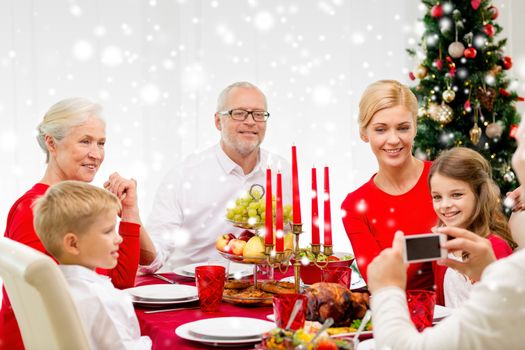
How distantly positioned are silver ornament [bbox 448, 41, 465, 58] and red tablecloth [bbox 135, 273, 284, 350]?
9.00ft

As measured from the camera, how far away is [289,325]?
1.48 meters

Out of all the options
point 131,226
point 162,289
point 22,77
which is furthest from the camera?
point 22,77

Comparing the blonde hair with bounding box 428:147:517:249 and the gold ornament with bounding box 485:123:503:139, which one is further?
the gold ornament with bounding box 485:123:503:139

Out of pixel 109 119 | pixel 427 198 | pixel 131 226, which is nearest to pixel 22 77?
pixel 109 119

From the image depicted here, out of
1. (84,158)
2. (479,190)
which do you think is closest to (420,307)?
(479,190)

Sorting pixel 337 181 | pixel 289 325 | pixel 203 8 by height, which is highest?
pixel 203 8

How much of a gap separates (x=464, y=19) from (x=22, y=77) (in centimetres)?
284

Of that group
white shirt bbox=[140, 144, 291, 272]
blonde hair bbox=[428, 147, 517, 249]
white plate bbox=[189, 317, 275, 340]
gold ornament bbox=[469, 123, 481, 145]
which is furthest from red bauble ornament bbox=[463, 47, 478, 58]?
white plate bbox=[189, 317, 275, 340]

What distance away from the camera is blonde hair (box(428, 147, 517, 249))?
2244 millimetres

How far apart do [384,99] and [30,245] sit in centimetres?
143

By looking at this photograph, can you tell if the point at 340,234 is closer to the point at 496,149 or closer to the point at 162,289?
the point at 496,149

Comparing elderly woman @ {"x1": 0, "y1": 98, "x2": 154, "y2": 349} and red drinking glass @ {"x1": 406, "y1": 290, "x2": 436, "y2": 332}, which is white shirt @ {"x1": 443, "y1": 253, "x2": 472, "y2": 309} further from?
elderly woman @ {"x1": 0, "y1": 98, "x2": 154, "y2": 349}

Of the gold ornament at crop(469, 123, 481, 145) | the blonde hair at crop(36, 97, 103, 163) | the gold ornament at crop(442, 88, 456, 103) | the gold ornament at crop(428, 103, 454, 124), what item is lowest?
the blonde hair at crop(36, 97, 103, 163)

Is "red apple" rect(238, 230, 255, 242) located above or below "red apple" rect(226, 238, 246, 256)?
above
